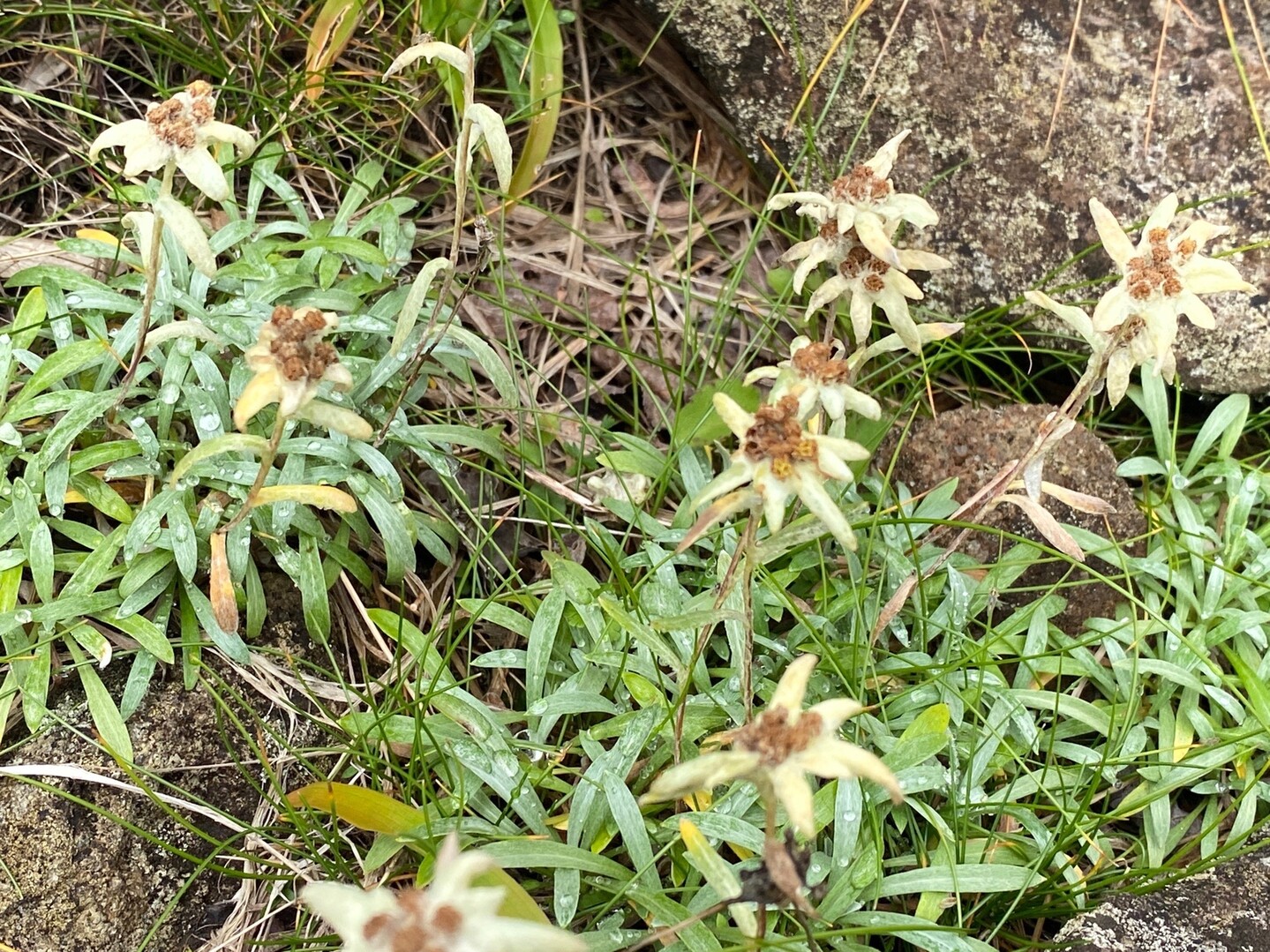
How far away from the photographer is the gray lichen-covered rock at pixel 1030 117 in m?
2.91

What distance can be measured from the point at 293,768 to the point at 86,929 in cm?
48

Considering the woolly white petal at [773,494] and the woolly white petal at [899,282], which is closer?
the woolly white petal at [773,494]

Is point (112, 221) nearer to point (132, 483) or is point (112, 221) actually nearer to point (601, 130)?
point (132, 483)

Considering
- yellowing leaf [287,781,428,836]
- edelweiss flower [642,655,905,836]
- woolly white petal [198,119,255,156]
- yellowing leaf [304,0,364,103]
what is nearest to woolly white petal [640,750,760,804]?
edelweiss flower [642,655,905,836]

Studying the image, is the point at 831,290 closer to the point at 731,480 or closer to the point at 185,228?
the point at 731,480

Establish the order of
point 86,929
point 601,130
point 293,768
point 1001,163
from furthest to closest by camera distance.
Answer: point 601,130, point 1001,163, point 293,768, point 86,929

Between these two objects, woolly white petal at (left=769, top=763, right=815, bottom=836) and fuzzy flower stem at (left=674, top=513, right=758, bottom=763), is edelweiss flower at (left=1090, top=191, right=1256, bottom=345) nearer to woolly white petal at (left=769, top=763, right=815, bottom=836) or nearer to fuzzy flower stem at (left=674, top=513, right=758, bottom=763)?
fuzzy flower stem at (left=674, top=513, right=758, bottom=763)

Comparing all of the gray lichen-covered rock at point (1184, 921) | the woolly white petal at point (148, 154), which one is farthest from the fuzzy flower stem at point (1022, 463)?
the woolly white petal at point (148, 154)

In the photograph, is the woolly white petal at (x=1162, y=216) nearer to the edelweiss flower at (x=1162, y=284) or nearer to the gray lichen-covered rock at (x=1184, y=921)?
the edelweiss flower at (x=1162, y=284)

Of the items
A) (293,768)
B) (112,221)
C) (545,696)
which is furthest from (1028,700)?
(112,221)

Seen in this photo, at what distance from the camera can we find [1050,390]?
314 cm

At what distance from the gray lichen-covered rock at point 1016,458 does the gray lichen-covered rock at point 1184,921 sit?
712 millimetres

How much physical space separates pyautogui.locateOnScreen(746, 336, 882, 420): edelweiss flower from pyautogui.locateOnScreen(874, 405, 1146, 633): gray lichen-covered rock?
802 mm

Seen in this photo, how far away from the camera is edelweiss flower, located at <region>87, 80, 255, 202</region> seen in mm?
1785
